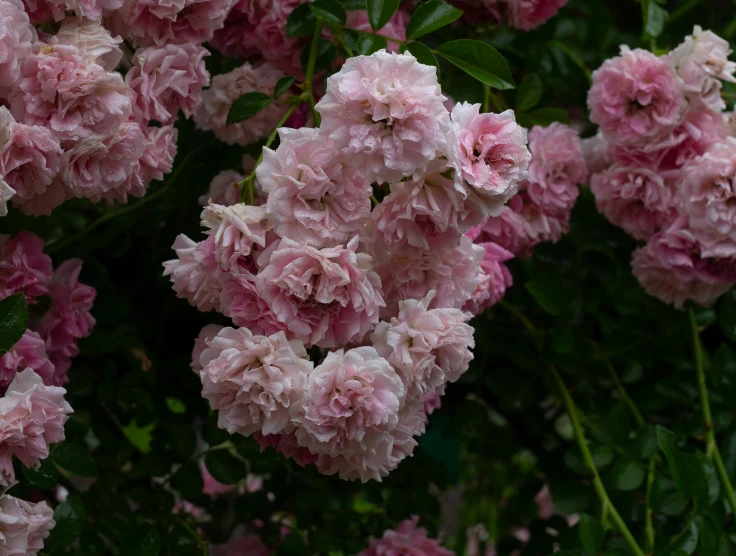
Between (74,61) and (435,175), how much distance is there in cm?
29

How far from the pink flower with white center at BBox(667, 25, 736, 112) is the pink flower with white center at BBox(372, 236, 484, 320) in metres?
0.35

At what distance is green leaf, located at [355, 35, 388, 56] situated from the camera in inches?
29.9

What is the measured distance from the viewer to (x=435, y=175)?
2.17 ft

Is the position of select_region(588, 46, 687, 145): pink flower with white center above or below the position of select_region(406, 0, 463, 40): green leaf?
below

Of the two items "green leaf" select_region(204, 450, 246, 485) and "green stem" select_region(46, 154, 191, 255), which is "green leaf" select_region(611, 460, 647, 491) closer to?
"green leaf" select_region(204, 450, 246, 485)

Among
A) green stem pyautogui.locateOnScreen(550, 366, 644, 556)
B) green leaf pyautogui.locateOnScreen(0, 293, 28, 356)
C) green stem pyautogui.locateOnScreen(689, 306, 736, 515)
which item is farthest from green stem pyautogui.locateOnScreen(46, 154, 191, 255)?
green stem pyautogui.locateOnScreen(689, 306, 736, 515)

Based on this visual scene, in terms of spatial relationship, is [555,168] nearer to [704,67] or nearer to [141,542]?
[704,67]

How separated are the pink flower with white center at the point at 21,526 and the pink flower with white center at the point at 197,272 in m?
0.21

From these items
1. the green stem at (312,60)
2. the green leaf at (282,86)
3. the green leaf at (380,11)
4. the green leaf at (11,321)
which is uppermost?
the green leaf at (380,11)

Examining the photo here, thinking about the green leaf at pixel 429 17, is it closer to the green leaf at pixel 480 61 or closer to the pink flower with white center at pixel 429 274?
the green leaf at pixel 480 61

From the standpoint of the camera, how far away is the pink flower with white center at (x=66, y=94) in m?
0.68

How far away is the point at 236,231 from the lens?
65cm

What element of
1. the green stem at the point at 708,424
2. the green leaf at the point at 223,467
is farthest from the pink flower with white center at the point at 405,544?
the green stem at the point at 708,424

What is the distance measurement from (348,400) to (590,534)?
0.36 m
